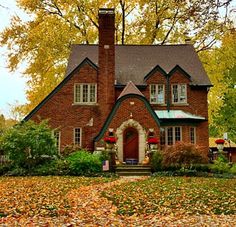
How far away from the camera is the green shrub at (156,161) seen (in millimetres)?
20594

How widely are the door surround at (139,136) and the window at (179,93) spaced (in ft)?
13.8

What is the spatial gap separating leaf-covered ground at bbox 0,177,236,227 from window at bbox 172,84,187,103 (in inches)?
480

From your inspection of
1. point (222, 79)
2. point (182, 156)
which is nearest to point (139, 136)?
point (182, 156)

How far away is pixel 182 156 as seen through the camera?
65.6ft

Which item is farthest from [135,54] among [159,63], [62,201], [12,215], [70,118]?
[12,215]

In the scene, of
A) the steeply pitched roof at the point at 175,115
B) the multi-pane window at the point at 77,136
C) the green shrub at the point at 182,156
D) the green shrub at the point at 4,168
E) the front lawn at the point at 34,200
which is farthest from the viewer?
the multi-pane window at the point at 77,136

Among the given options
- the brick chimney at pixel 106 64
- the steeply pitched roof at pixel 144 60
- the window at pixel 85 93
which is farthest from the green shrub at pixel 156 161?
the steeply pitched roof at pixel 144 60

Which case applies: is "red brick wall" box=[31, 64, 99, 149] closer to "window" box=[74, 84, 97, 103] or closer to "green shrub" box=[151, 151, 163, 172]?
"window" box=[74, 84, 97, 103]

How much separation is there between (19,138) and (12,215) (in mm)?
11679

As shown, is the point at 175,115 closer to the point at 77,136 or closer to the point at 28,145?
the point at 77,136

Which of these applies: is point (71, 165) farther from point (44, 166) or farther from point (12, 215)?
point (12, 215)

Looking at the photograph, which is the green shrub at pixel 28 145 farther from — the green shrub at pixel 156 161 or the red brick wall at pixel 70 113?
the green shrub at pixel 156 161

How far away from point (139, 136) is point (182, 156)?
377cm

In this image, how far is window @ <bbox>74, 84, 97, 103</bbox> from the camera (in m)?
25.1
